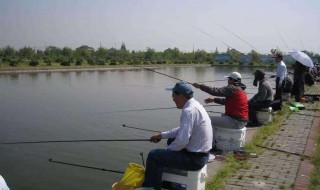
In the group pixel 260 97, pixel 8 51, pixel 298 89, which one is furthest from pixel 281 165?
pixel 8 51

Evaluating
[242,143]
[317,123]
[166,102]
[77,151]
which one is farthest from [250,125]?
[166,102]

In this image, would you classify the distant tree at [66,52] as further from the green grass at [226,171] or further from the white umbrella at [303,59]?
the green grass at [226,171]

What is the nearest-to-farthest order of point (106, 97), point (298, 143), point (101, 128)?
point (298, 143), point (101, 128), point (106, 97)

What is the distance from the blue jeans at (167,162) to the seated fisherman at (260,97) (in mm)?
4900

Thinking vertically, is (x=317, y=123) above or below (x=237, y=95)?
below

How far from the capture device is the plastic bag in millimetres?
4199

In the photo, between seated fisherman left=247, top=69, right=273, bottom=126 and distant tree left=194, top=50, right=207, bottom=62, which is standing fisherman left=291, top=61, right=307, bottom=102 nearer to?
seated fisherman left=247, top=69, right=273, bottom=126

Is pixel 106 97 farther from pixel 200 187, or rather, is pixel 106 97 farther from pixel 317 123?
pixel 200 187

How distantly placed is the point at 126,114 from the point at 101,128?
2.53 metres

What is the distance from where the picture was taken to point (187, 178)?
13.4 ft

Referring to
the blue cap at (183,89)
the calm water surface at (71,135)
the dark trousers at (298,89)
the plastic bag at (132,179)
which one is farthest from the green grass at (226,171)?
the dark trousers at (298,89)

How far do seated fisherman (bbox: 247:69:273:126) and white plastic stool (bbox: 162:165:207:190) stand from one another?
4825 millimetres

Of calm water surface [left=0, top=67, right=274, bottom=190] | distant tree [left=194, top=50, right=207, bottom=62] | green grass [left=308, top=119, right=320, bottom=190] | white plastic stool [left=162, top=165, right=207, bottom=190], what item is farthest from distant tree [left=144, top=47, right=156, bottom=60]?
white plastic stool [left=162, top=165, right=207, bottom=190]

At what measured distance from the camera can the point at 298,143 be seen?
23.2 feet
